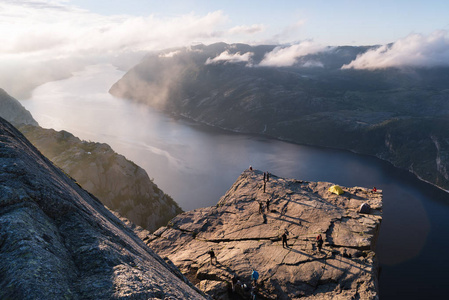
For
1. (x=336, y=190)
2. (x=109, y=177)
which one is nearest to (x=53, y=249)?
(x=336, y=190)

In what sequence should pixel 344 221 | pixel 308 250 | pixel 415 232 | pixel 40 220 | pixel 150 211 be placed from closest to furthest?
pixel 40 220
pixel 308 250
pixel 344 221
pixel 150 211
pixel 415 232

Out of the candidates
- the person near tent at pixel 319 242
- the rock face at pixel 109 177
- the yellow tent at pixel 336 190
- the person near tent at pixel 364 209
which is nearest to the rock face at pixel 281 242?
the person near tent at pixel 319 242

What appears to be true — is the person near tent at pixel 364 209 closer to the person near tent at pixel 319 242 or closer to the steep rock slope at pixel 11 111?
the person near tent at pixel 319 242

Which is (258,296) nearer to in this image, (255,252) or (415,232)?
(255,252)

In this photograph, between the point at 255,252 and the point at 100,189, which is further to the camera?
the point at 100,189

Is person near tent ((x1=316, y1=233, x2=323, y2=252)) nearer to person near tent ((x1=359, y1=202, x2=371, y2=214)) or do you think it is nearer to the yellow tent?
person near tent ((x1=359, y1=202, x2=371, y2=214))

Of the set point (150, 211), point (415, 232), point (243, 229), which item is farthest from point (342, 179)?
point (243, 229)

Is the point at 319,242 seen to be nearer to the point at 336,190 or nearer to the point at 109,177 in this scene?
the point at 336,190
